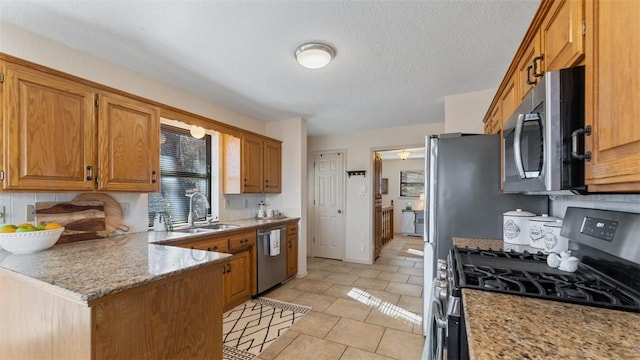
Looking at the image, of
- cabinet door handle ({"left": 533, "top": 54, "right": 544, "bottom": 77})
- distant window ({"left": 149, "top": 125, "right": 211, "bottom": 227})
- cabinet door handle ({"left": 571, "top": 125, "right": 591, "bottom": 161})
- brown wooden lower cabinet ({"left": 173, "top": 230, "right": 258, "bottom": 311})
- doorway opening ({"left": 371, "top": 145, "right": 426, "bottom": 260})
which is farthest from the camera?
doorway opening ({"left": 371, "top": 145, "right": 426, "bottom": 260})

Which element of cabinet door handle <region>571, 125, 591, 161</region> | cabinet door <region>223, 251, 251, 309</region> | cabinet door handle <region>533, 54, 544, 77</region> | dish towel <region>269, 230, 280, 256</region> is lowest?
cabinet door <region>223, 251, 251, 309</region>

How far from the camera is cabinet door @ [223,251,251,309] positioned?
2793mm

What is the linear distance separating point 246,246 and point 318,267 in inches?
71.6

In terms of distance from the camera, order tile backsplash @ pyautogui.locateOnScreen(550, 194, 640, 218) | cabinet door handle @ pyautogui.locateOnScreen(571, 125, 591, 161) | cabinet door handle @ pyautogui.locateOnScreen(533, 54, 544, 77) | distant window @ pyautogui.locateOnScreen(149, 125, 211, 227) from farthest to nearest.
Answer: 1. distant window @ pyautogui.locateOnScreen(149, 125, 211, 227)
2. cabinet door handle @ pyautogui.locateOnScreen(533, 54, 544, 77)
3. tile backsplash @ pyautogui.locateOnScreen(550, 194, 640, 218)
4. cabinet door handle @ pyautogui.locateOnScreen(571, 125, 591, 161)

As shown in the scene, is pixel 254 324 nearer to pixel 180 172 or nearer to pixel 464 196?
pixel 180 172

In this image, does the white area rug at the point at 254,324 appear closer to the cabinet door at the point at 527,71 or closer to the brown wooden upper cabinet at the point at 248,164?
the brown wooden upper cabinet at the point at 248,164

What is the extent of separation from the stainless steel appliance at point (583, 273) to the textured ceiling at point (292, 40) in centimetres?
135

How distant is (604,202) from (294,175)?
132 inches

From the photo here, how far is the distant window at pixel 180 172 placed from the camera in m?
3.16

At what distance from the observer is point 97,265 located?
1.39m

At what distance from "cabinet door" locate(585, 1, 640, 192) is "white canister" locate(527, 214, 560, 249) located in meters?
0.86

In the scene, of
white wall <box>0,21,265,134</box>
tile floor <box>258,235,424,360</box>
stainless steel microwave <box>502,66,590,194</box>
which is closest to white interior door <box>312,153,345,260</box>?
tile floor <box>258,235,424,360</box>

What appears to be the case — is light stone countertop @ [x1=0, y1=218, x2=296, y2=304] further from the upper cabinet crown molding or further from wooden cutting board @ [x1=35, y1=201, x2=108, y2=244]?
the upper cabinet crown molding

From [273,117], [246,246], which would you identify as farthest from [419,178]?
[246,246]
